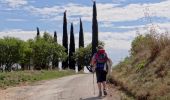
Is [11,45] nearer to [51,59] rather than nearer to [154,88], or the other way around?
[51,59]

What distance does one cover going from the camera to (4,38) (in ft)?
239

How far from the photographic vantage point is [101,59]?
18750 mm

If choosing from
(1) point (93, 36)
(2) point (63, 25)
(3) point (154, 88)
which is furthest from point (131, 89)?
(2) point (63, 25)

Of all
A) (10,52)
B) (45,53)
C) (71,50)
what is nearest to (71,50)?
(71,50)

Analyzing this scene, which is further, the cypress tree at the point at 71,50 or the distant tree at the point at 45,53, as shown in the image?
the cypress tree at the point at 71,50

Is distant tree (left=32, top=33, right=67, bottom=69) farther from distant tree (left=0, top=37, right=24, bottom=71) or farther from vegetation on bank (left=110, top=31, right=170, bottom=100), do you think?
vegetation on bank (left=110, top=31, right=170, bottom=100)

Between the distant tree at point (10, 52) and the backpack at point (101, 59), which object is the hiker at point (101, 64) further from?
the distant tree at point (10, 52)

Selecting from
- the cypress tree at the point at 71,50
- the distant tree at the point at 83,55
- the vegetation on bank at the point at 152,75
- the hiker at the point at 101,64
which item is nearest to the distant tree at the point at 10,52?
the cypress tree at the point at 71,50

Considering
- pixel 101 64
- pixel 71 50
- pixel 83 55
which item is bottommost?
pixel 83 55

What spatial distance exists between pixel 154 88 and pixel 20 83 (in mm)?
15019

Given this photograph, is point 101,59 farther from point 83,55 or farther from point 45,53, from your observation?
point 83,55

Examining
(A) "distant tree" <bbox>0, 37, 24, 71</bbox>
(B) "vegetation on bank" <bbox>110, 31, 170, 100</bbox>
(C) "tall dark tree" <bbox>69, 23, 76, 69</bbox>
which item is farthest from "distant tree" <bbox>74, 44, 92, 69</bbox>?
(B) "vegetation on bank" <bbox>110, 31, 170, 100</bbox>

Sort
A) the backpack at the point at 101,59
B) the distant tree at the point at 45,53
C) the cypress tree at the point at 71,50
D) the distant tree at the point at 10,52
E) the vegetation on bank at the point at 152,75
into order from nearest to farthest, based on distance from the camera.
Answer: the vegetation on bank at the point at 152,75
the backpack at the point at 101,59
the distant tree at the point at 10,52
the distant tree at the point at 45,53
the cypress tree at the point at 71,50

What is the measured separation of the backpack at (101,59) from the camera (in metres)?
18.8
